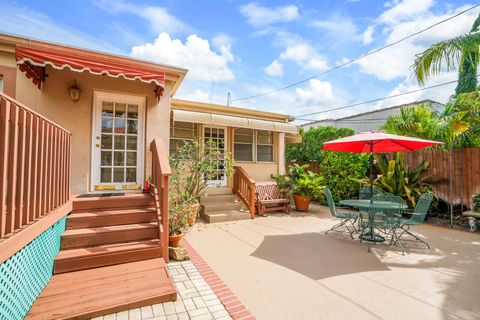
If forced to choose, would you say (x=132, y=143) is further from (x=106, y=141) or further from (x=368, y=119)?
(x=368, y=119)

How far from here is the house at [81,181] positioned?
2.57 metres

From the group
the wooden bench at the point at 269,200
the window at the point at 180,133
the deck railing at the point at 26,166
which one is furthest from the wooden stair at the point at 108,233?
the wooden bench at the point at 269,200

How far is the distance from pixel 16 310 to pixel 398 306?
14.3ft

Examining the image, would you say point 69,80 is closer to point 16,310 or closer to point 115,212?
point 115,212

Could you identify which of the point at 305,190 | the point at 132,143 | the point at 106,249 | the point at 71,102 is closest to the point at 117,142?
the point at 132,143

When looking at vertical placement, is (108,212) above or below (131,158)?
below

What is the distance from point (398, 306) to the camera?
2990 mm

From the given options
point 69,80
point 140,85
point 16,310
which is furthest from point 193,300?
point 69,80

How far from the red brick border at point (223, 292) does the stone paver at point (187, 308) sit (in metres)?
0.06

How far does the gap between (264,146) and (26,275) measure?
921cm

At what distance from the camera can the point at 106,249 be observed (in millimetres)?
3879

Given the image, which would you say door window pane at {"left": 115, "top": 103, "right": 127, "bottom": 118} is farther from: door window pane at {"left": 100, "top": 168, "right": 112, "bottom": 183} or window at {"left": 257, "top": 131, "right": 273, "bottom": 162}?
window at {"left": 257, "top": 131, "right": 273, "bottom": 162}

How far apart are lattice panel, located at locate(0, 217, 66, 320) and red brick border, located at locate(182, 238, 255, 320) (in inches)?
84.1

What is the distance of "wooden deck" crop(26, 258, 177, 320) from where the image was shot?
2662 mm
